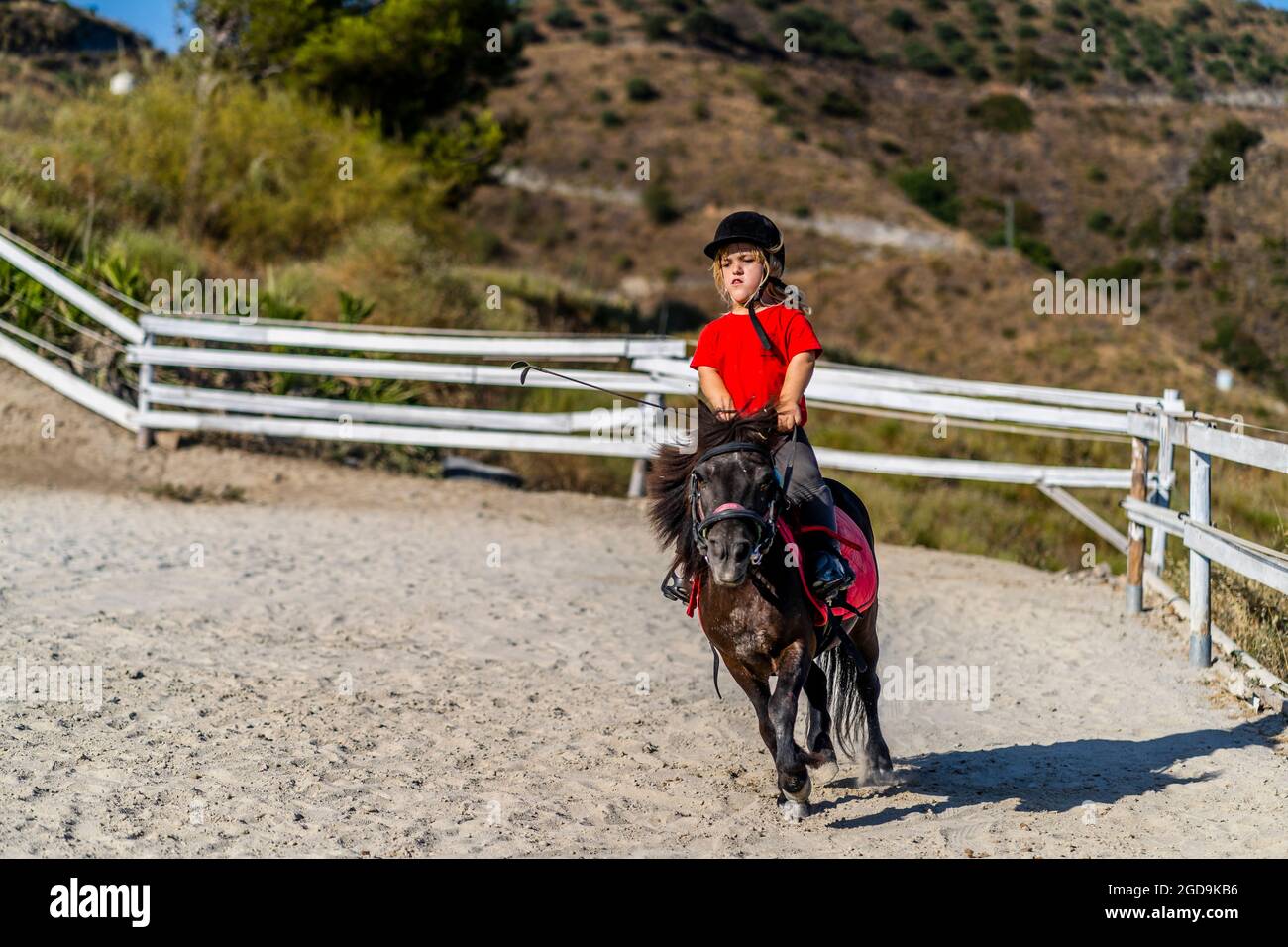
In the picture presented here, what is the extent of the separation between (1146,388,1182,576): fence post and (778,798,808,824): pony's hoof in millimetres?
4735

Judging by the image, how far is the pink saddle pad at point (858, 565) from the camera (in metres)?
5.20

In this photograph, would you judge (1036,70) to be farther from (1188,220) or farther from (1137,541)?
(1137,541)

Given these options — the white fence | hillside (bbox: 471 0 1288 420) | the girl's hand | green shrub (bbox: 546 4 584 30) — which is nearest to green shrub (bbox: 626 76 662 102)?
hillside (bbox: 471 0 1288 420)

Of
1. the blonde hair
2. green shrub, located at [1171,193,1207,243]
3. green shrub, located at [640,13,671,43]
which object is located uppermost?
green shrub, located at [640,13,671,43]

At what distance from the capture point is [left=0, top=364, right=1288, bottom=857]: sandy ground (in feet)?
16.0

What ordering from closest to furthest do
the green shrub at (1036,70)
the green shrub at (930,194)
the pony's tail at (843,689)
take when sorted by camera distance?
1. the pony's tail at (843,689)
2. the green shrub at (930,194)
3. the green shrub at (1036,70)

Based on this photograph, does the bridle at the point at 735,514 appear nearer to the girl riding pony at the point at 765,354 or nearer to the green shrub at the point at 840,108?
the girl riding pony at the point at 765,354

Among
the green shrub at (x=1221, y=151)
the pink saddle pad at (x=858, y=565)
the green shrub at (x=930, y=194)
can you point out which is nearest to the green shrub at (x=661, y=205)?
the green shrub at (x=930, y=194)

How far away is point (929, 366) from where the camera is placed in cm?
3928

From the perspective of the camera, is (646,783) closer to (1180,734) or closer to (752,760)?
(752,760)

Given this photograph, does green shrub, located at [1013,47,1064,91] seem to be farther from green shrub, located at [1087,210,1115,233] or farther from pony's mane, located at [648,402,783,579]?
pony's mane, located at [648,402,783,579]

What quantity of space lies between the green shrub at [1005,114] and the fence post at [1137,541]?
204ft
